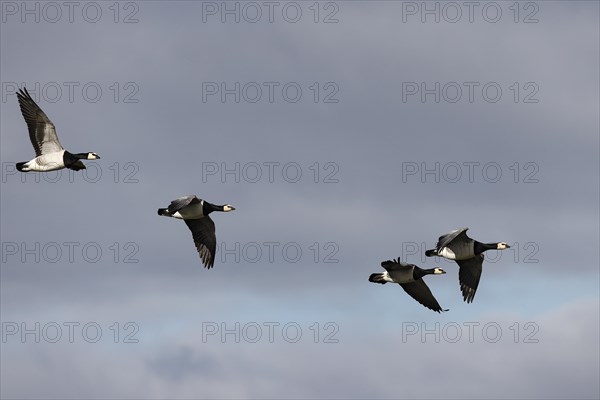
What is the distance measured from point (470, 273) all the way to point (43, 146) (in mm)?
16202

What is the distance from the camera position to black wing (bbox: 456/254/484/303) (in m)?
62.5

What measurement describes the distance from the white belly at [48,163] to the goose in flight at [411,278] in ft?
39.3

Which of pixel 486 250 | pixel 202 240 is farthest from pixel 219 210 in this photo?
pixel 486 250

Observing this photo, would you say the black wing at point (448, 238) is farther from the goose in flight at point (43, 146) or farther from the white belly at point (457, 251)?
the goose in flight at point (43, 146)

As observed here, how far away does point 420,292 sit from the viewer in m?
63.5

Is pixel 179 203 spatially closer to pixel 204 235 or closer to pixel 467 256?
pixel 204 235

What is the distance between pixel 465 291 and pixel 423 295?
1.88 meters

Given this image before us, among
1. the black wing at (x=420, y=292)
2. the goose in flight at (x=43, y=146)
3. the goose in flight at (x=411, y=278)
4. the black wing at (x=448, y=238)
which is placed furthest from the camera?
the black wing at (x=420, y=292)

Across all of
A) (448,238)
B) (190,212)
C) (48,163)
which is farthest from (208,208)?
(448,238)

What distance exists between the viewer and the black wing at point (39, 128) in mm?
60500

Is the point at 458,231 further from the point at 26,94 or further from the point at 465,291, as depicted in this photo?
the point at 26,94

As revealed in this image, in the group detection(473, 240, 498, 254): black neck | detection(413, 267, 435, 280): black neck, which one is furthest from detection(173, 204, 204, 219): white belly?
detection(473, 240, 498, 254): black neck

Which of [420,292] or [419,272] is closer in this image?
[419,272]

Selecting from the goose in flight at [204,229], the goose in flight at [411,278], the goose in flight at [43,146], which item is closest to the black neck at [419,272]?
the goose in flight at [411,278]
